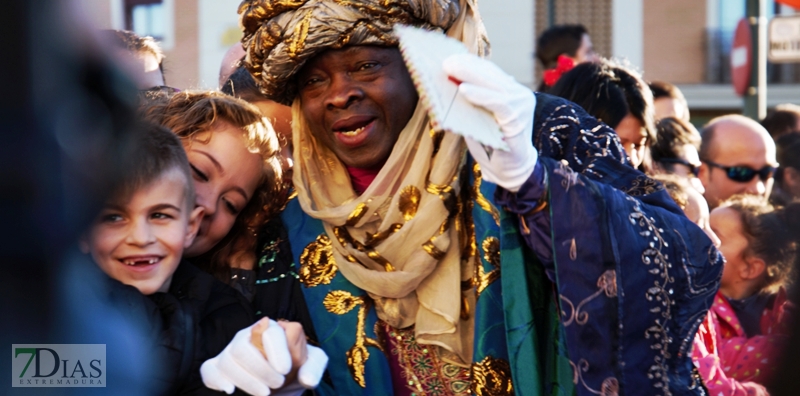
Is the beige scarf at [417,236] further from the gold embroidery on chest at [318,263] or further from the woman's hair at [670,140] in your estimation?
the woman's hair at [670,140]

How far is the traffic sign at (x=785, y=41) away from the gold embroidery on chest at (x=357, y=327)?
4.39 meters

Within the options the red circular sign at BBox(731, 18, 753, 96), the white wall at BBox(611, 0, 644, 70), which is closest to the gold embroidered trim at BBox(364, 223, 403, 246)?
the red circular sign at BBox(731, 18, 753, 96)

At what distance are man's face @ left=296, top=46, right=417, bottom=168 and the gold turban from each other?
46 mm

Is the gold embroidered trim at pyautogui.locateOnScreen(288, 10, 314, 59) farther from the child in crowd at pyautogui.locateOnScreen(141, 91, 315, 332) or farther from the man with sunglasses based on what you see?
the man with sunglasses

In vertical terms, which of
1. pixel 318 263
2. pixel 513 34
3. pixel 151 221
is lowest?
pixel 318 263

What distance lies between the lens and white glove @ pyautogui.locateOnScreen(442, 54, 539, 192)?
2281 millimetres

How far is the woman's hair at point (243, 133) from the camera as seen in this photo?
3.02 metres

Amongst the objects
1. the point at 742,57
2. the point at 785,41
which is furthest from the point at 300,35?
the point at 742,57

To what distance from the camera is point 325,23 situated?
2867 mm

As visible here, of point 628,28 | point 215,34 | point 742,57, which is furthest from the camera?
point 628,28

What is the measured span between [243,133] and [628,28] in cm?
1394

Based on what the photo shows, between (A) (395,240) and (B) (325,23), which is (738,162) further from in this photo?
(B) (325,23)

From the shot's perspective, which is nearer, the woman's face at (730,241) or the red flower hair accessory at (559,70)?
the woman's face at (730,241)

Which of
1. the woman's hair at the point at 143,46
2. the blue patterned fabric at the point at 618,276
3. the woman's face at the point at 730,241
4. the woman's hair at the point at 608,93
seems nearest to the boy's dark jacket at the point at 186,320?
the blue patterned fabric at the point at 618,276
